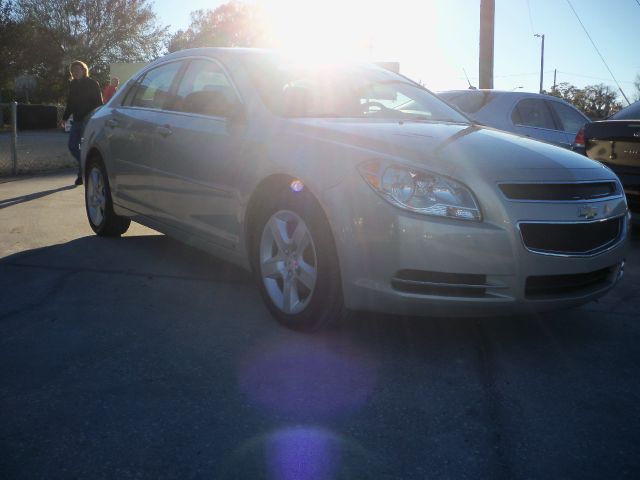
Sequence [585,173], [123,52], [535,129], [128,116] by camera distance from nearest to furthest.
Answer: [585,173] < [128,116] < [535,129] < [123,52]

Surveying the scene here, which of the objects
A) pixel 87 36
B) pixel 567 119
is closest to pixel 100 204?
pixel 567 119

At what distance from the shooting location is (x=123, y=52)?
5316cm

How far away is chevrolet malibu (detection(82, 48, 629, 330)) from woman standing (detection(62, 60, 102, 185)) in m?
5.90

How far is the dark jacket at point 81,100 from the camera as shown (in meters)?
10.4

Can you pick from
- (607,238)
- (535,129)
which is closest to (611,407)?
(607,238)

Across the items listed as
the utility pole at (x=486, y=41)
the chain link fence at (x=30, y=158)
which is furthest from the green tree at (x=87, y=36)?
the utility pole at (x=486, y=41)

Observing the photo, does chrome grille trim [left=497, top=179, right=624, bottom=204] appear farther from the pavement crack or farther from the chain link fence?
the chain link fence

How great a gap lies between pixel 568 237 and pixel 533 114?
19.4 feet

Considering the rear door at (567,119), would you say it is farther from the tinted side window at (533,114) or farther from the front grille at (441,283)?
the front grille at (441,283)

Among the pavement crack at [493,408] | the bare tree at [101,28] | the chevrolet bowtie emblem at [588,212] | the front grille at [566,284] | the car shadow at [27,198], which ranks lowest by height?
the pavement crack at [493,408]

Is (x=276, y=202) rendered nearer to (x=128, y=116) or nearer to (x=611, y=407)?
(x=611, y=407)

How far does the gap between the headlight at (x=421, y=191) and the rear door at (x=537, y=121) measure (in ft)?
18.5

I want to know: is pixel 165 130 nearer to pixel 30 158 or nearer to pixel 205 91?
pixel 205 91

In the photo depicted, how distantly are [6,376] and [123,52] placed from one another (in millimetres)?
53489
